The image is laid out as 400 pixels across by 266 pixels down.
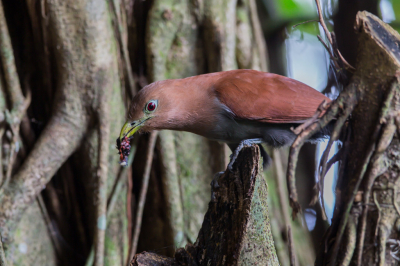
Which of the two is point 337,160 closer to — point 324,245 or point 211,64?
point 324,245

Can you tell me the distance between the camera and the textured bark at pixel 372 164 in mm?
1036

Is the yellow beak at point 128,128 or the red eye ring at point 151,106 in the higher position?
the red eye ring at point 151,106

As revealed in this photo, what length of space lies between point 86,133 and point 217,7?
1.42m

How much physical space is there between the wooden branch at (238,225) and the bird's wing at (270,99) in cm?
53

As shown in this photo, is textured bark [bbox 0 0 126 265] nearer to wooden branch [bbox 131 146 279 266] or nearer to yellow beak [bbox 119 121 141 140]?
yellow beak [bbox 119 121 141 140]

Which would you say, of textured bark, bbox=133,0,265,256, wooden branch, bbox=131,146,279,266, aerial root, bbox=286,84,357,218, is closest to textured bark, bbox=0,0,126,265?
textured bark, bbox=133,0,265,256

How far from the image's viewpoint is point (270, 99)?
1.86 m

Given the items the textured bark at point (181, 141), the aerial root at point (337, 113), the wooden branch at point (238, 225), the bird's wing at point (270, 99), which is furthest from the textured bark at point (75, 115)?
the aerial root at point (337, 113)

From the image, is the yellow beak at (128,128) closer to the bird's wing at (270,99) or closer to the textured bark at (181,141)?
the bird's wing at (270,99)

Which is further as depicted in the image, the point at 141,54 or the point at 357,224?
the point at 141,54

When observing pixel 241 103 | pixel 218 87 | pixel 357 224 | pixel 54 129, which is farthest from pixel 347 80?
pixel 54 129

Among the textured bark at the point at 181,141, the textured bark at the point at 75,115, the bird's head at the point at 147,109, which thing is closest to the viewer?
the bird's head at the point at 147,109

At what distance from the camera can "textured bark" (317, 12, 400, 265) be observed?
1.04m

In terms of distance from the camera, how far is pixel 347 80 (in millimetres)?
1202
